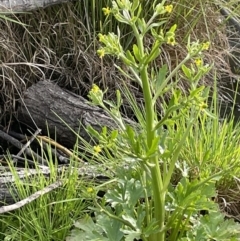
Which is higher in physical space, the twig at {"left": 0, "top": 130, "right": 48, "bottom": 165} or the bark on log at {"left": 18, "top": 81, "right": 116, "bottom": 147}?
the bark on log at {"left": 18, "top": 81, "right": 116, "bottom": 147}

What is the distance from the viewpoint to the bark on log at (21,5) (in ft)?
5.82

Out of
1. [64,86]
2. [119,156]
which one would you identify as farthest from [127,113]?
[119,156]

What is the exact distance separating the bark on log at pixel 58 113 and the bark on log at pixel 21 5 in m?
0.27

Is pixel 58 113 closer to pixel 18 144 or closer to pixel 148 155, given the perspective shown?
pixel 18 144

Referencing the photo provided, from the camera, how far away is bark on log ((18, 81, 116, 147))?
6.00ft

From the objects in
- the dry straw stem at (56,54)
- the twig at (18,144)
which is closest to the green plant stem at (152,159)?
the twig at (18,144)

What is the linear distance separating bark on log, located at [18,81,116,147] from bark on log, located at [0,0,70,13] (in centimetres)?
27

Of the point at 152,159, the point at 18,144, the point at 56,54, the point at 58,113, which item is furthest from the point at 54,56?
the point at 152,159

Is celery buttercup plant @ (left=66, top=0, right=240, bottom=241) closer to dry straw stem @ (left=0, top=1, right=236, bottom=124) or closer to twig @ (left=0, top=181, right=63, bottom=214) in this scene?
twig @ (left=0, top=181, right=63, bottom=214)

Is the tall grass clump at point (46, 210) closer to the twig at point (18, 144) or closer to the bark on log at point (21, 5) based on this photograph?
the twig at point (18, 144)

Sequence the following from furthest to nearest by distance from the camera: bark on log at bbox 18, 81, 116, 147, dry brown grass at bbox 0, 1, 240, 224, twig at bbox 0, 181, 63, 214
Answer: dry brown grass at bbox 0, 1, 240, 224 → bark on log at bbox 18, 81, 116, 147 → twig at bbox 0, 181, 63, 214

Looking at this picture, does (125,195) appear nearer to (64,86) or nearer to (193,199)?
(193,199)

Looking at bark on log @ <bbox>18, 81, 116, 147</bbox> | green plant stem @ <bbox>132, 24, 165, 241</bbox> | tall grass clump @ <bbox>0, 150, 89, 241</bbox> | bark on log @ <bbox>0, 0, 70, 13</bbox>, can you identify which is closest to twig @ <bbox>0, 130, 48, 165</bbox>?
bark on log @ <bbox>18, 81, 116, 147</bbox>

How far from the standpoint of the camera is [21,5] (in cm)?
181
